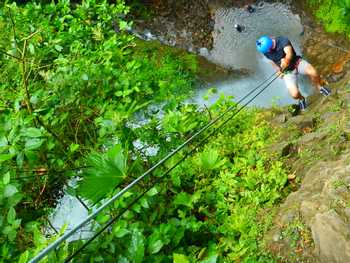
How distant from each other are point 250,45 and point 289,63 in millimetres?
1777

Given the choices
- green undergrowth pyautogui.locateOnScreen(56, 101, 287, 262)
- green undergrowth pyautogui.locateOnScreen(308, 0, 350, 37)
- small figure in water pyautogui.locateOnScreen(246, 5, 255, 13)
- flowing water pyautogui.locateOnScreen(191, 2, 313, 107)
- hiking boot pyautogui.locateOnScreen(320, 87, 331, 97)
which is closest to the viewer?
green undergrowth pyautogui.locateOnScreen(56, 101, 287, 262)

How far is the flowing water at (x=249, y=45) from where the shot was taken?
7.14 meters

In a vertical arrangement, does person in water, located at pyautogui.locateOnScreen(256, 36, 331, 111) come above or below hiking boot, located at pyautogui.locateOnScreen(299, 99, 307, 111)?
above

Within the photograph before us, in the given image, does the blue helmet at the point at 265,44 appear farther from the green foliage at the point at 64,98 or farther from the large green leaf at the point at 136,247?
the large green leaf at the point at 136,247

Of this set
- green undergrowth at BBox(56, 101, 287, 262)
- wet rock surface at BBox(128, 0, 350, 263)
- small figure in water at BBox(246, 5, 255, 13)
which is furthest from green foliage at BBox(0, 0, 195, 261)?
small figure in water at BBox(246, 5, 255, 13)

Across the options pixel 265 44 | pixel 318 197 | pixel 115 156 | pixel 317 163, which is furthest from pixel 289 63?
pixel 115 156

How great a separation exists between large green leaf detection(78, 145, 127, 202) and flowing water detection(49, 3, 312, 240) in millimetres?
3637

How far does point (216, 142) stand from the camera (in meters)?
5.41

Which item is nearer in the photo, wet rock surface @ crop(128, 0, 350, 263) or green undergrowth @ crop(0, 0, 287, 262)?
wet rock surface @ crop(128, 0, 350, 263)

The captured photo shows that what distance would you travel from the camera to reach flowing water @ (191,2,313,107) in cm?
714

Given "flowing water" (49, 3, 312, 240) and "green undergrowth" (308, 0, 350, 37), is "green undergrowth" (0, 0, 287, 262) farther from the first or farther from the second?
"green undergrowth" (308, 0, 350, 37)

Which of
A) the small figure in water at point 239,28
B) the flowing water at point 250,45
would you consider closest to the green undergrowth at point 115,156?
the flowing water at point 250,45

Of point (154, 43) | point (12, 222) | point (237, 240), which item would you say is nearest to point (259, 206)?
point (237, 240)

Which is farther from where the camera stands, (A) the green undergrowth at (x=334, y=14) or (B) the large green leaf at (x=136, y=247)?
(A) the green undergrowth at (x=334, y=14)
